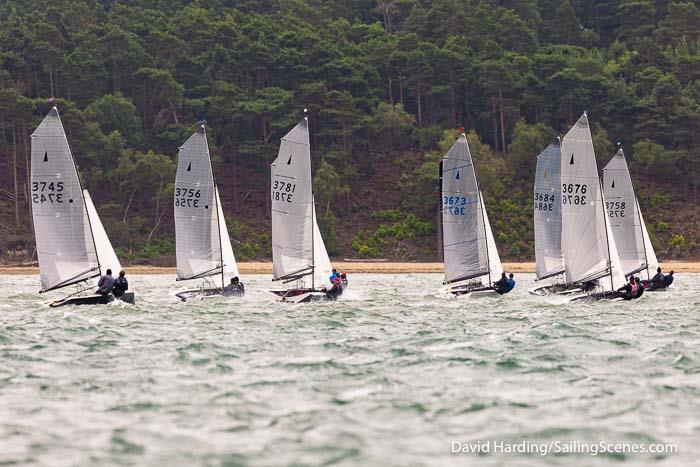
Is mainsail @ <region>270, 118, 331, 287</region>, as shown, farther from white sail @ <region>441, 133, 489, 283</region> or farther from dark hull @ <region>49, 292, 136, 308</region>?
dark hull @ <region>49, 292, 136, 308</region>

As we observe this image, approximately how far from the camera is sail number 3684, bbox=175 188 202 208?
4775 cm

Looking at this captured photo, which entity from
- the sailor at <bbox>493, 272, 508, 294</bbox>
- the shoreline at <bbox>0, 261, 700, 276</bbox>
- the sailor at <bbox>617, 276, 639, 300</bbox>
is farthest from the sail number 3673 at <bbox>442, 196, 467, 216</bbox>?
the shoreline at <bbox>0, 261, 700, 276</bbox>

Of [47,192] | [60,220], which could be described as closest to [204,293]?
[60,220]

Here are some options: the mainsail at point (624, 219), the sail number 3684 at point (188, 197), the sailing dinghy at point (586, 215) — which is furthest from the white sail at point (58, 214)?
the mainsail at point (624, 219)

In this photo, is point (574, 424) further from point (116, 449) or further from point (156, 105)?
point (156, 105)

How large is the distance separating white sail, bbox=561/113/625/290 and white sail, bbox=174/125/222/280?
50.4 feet

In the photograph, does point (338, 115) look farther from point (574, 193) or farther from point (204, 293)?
point (574, 193)

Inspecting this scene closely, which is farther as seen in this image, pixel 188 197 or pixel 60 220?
pixel 188 197

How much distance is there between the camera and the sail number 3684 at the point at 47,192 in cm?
4162

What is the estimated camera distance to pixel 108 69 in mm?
106500

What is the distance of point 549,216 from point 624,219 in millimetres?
4452

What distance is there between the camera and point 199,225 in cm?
4784

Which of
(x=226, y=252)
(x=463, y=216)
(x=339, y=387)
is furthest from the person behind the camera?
(x=463, y=216)

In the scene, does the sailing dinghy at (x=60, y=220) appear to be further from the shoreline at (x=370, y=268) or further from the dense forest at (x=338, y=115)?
the dense forest at (x=338, y=115)
